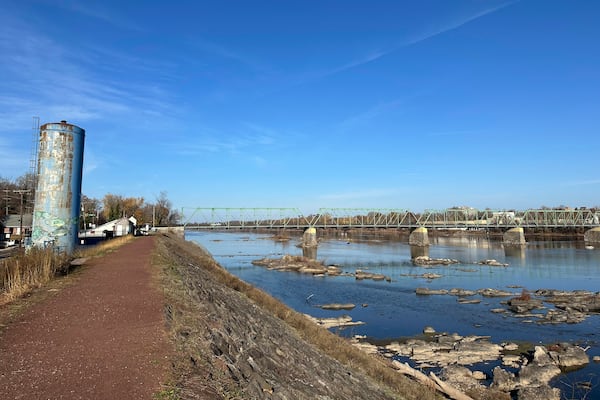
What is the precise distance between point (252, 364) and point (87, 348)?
11.6 ft

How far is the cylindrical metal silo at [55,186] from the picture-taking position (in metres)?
22.3

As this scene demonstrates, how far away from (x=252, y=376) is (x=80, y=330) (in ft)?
13.6

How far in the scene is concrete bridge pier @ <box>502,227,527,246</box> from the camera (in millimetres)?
116400

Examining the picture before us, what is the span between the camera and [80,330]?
8977mm

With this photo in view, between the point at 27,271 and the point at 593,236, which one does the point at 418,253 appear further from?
the point at 27,271

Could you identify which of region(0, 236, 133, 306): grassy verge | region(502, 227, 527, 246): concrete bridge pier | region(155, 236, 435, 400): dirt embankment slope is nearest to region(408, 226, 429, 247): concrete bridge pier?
region(502, 227, 527, 246): concrete bridge pier

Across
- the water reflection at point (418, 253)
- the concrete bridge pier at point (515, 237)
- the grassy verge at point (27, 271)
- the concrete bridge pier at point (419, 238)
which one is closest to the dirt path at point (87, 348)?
the grassy verge at point (27, 271)

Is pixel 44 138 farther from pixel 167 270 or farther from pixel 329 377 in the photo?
pixel 329 377

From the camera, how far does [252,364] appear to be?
9219mm

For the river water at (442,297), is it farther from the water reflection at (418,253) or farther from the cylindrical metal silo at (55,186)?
the cylindrical metal silo at (55,186)

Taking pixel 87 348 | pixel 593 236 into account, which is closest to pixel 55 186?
pixel 87 348

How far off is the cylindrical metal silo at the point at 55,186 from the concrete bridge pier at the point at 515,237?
394ft

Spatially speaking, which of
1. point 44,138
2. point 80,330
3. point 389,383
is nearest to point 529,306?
point 389,383

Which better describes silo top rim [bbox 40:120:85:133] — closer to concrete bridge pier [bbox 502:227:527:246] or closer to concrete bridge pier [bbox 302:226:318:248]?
concrete bridge pier [bbox 302:226:318:248]
